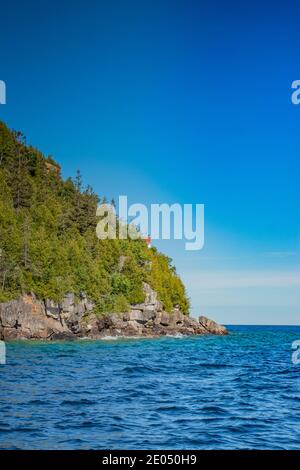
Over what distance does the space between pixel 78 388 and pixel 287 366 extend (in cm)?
2382

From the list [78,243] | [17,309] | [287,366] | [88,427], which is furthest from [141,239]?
[88,427]

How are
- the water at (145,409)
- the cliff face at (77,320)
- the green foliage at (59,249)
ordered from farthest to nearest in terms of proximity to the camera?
1. the green foliage at (59,249)
2. the cliff face at (77,320)
3. the water at (145,409)

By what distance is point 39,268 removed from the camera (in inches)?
3467

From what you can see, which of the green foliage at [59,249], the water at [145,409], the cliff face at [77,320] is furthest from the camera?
the green foliage at [59,249]

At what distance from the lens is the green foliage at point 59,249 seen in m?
86.6

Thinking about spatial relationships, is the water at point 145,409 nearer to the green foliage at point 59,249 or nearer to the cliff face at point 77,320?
the cliff face at point 77,320

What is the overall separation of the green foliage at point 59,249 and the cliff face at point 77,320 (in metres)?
1.98

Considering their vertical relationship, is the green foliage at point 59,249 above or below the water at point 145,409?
above

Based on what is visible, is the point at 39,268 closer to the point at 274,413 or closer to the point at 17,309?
the point at 17,309

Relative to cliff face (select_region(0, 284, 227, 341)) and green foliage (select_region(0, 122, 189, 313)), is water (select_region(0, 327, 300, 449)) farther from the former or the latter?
green foliage (select_region(0, 122, 189, 313))

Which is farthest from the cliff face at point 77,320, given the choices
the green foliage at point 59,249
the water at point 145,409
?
the water at point 145,409

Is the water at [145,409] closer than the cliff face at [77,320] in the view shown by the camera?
Yes

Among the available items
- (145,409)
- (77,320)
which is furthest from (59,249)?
(145,409)
